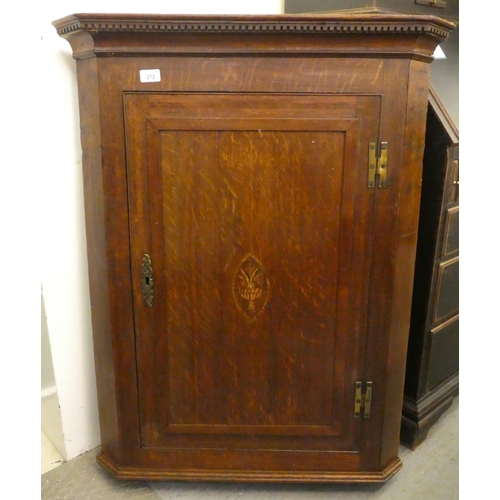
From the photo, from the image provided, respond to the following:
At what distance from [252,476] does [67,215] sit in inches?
35.6

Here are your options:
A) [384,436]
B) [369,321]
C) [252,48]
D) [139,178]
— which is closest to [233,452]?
[384,436]

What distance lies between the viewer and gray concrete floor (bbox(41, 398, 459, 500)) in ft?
4.71

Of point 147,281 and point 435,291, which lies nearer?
point 147,281

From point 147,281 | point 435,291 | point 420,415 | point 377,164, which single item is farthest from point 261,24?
point 420,415

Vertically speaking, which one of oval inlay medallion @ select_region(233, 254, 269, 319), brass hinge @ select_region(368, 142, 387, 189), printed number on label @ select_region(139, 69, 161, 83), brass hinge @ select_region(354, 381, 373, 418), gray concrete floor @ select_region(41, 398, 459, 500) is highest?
printed number on label @ select_region(139, 69, 161, 83)

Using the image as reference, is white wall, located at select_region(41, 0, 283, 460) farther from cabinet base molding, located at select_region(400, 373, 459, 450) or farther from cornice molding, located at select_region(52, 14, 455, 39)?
cabinet base molding, located at select_region(400, 373, 459, 450)

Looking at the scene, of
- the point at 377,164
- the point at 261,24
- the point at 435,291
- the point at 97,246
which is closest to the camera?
the point at 261,24

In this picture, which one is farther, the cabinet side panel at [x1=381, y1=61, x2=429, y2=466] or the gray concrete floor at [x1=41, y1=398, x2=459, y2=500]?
the gray concrete floor at [x1=41, y1=398, x2=459, y2=500]

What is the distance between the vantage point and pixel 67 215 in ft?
4.57

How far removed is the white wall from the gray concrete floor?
4.1 inches

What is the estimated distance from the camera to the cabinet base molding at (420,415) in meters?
1.61

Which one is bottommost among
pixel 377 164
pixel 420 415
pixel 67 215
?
pixel 420 415

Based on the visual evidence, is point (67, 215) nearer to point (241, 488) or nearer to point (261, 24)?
point (261, 24)

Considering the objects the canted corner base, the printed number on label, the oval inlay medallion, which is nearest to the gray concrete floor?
the canted corner base
